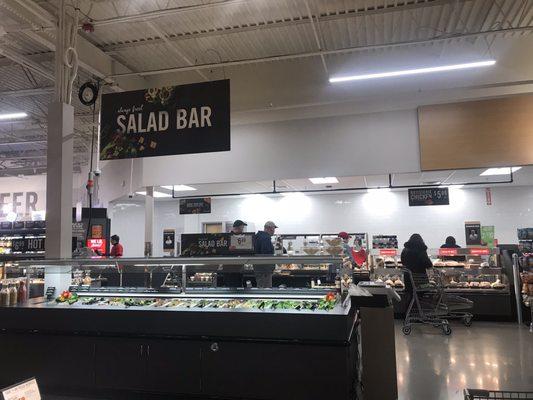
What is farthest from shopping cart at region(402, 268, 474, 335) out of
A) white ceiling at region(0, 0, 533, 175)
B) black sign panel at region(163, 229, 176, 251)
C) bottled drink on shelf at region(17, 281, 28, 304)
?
black sign panel at region(163, 229, 176, 251)

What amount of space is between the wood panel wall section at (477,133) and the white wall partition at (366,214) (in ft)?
17.1

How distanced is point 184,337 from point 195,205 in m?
7.54

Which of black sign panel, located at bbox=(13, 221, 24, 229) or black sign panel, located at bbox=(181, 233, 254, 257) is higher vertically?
black sign panel, located at bbox=(13, 221, 24, 229)

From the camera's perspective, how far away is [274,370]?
3658 millimetres

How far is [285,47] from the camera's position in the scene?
7.57m

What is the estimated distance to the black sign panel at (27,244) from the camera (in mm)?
10781

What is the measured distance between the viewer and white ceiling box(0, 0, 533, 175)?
245 inches

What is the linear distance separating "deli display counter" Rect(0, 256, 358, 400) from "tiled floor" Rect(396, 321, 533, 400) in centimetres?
110

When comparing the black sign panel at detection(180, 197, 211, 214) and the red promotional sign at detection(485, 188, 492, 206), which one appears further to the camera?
the red promotional sign at detection(485, 188, 492, 206)

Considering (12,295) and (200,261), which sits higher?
(200,261)

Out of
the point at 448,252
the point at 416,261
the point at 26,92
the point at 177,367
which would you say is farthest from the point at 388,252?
the point at 26,92

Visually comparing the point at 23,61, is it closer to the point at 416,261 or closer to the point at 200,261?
the point at 200,261

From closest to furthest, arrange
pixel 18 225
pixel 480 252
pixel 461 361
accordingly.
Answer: pixel 461 361
pixel 480 252
pixel 18 225

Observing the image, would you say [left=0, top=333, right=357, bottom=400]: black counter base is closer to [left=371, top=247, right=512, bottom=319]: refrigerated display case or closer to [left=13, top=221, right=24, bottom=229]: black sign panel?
[left=371, top=247, right=512, bottom=319]: refrigerated display case
